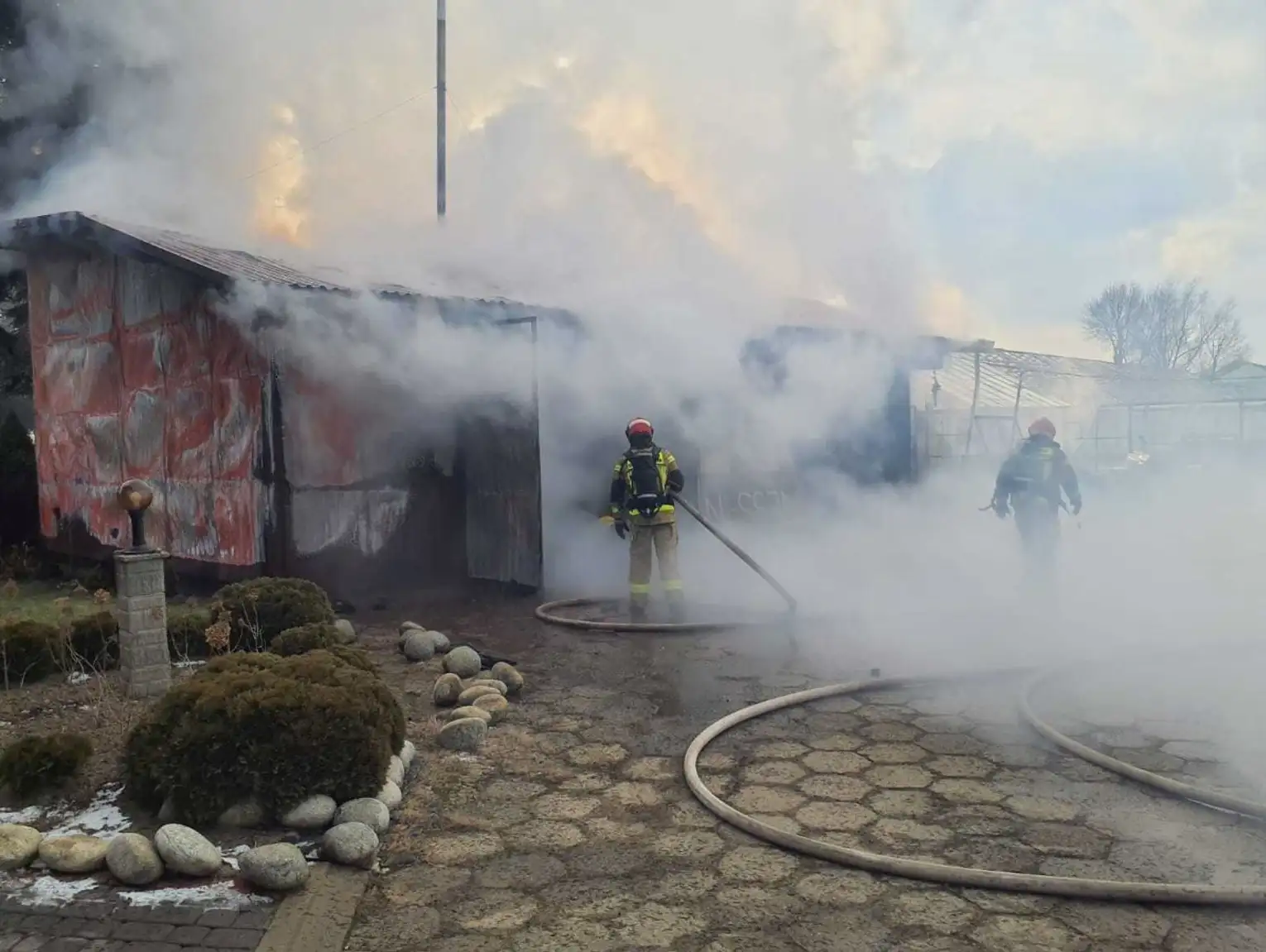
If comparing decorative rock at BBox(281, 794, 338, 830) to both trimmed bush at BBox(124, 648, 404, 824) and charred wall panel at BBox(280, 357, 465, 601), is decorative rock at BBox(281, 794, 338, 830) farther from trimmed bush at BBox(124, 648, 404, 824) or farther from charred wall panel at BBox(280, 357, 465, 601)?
charred wall panel at BBox(280, 357, 465, 601)

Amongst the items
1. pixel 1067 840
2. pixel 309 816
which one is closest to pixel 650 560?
pixel 309 816

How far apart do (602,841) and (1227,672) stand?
4830 millimetres

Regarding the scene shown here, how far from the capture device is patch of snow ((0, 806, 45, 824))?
4281 millimetres

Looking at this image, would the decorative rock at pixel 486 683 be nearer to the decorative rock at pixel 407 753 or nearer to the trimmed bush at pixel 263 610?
the decorative rock at pixel 407 753

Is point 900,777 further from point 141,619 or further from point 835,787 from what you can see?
point 141,619

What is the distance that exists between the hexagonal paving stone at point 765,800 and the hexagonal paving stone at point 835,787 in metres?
0.10

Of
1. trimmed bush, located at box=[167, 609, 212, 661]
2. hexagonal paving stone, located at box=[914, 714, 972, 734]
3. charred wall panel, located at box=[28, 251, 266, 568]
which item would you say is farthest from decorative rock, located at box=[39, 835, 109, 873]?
charred wall panel, located at box=[28, 251, 266, 568]

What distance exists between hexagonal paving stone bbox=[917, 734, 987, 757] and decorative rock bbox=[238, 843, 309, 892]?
3181 mm

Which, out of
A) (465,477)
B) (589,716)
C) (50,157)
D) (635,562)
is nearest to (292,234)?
(50,157)

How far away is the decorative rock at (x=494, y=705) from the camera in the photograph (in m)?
5.89

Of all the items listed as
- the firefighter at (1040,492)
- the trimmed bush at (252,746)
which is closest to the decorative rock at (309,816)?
the trimmed bush at (252,746)

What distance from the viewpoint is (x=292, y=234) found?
42.9ft

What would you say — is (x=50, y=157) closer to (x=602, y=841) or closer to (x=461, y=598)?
(x=461, y=598)

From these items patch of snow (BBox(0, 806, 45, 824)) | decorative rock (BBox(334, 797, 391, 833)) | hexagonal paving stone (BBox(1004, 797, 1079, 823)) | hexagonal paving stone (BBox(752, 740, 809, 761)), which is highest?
decorative rock (BBox(334, 797, 391, 833))
